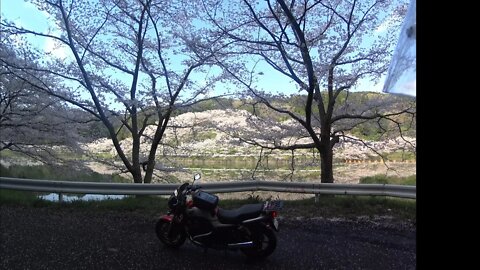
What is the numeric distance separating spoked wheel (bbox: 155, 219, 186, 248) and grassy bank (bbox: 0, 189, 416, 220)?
1998 millimetres

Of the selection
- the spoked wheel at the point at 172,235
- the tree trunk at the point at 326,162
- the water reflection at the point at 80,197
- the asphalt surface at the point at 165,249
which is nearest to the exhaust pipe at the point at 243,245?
the asphalt surface at the point at 165,249

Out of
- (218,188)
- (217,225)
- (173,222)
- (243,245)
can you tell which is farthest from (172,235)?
(218,188)

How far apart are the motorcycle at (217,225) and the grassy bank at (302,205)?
2098 mm

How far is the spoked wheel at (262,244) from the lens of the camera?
4340mm

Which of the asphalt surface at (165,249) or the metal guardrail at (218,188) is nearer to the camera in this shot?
the asphalt surface at (165,249)

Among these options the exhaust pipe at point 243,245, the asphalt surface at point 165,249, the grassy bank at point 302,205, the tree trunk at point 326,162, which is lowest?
the asphalt surface at point 165,249

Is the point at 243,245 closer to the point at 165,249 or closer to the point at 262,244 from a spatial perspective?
the point at 262,244

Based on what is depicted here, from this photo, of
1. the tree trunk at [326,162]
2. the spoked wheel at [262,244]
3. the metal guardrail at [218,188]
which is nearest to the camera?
the spoked wheel at [262,244]

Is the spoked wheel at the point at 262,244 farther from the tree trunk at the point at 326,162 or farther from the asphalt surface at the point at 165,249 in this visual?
the tree trunk at the point at 326,162

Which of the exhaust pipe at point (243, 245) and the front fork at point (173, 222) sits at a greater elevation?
the front fork at point (173, 222)

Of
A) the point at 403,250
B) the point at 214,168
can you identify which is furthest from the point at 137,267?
the point at 214,168

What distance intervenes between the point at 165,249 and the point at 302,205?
333 cm

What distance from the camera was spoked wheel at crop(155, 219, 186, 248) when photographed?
4.79 metres

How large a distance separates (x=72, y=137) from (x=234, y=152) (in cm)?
448
